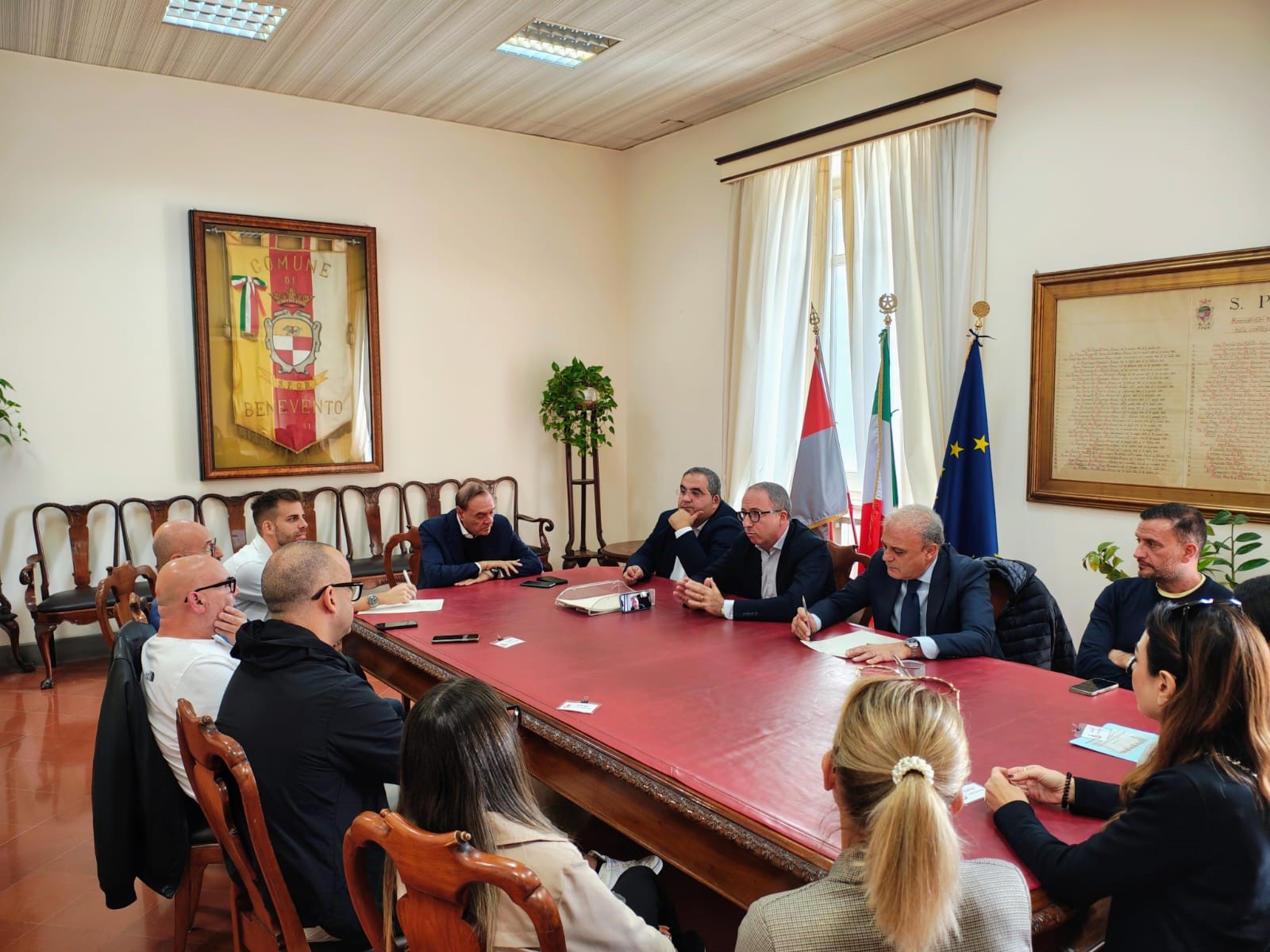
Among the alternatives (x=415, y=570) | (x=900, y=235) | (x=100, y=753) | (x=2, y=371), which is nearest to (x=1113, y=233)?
(x=900, y=235)

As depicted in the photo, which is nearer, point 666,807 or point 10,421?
point 666,807

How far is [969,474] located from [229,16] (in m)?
4.40

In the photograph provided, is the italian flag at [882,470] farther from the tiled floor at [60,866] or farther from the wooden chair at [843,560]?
the tiled floor at [60,866]

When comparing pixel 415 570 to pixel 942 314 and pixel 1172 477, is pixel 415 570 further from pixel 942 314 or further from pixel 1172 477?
pixel 1172 477

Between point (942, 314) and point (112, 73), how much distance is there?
16.0 feet

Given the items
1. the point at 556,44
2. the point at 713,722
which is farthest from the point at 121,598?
the point at 556,44

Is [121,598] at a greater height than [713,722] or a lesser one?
greater

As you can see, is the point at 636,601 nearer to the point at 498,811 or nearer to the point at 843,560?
the point at 843,560

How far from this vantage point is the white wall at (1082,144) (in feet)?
12.5

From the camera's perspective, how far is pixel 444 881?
1296 millimetres

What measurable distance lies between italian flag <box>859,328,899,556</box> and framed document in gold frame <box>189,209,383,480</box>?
129 inches

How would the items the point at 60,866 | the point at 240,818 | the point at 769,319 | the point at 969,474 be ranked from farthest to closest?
1. the point at 769,319
2. the point at 969,474
3. the point at 60,866
4. the point at 240,818

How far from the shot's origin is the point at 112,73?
17.5 ft

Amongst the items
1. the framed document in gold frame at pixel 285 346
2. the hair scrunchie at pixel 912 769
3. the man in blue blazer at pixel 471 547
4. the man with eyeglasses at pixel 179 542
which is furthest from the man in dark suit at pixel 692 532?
the hair scrunchie at pixel 912 769
